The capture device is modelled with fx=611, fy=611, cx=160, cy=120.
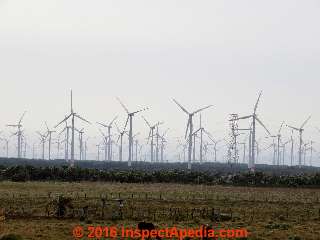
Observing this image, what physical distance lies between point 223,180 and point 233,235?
63.1 metres

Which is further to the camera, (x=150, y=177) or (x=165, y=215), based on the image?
(x=150, y=177)

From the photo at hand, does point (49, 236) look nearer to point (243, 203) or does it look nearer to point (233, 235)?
point (233, 235)

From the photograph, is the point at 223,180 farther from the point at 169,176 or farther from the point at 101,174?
the point at 101,174

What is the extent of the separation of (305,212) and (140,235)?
71.6 feet

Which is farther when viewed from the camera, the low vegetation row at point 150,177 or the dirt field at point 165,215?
the low vegetation row at point 150,177

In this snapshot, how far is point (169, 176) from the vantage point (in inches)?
3932

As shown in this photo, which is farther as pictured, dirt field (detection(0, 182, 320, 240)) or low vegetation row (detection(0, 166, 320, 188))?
low vegetation row (detection(0, 166, 320, 188))

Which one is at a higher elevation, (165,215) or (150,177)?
(165,215)

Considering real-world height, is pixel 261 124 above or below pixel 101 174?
above

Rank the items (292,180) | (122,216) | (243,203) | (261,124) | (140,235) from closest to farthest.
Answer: (140,235), (122,216), (243,203), (292,180), (261,124)

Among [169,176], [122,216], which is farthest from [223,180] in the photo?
[122,216]

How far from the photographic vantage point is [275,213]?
4753cm

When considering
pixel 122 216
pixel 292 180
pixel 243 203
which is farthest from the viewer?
pixel 292 180

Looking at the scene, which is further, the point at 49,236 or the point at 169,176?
the point at 169,176
